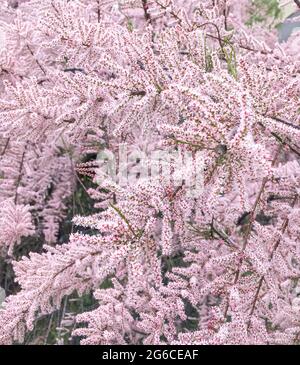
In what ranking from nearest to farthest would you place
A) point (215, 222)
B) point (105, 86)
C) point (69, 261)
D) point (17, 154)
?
1. point (105, 86)
2. point (69, 261)
3. point (215, 222)
4. point (17, 154)

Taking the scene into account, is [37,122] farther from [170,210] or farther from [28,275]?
[170,210]

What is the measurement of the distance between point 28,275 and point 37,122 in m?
0.63

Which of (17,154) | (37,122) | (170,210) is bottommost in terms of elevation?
(17,154)

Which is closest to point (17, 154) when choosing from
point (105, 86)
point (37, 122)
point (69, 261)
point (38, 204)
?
point (38, 204)

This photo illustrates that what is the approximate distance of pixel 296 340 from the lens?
2.15 meters

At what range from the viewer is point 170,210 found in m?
1.64

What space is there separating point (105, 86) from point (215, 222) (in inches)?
40.9

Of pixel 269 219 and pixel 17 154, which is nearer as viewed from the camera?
pixel 17 154

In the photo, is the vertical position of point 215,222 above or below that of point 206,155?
below

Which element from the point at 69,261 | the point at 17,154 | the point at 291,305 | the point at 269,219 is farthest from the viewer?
the point at 269,219

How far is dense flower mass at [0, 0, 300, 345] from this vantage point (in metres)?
1.50

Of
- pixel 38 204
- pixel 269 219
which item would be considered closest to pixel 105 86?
pixel 38 204

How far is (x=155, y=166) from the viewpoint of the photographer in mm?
1639

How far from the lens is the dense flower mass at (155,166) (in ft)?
4.91
